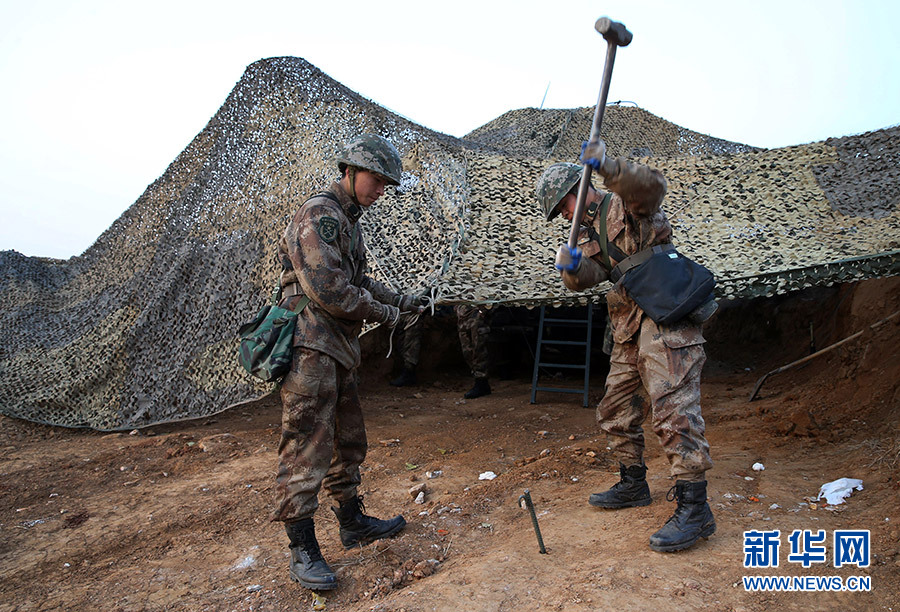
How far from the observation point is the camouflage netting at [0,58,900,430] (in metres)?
3.85

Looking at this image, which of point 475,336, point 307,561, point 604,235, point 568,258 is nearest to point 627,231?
point 604,235

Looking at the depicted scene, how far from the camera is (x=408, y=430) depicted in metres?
4.91

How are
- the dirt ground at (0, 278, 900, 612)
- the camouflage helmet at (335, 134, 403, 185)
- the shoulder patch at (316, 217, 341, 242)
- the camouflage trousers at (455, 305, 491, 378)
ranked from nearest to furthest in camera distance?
1. the dirt ground at (0, 278, 900, 612)
2. the shoulder patch at (316, 217, 341, 242)
3. the camouflage helmet at (335, 134, 403, 185)
4. the camouflage trousers at (455, 305, 491, 378)

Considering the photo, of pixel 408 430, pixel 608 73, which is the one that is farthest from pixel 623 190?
pixel 408 430

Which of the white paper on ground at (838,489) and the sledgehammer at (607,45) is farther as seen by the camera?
the white paper on ground at (838,489)

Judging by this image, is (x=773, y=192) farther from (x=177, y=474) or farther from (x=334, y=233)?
(x=177, y=474)

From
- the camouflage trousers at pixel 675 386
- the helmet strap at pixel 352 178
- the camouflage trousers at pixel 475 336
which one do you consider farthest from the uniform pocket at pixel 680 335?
the camouflage trousers at pixel 475 336

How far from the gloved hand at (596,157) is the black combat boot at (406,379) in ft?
15.0

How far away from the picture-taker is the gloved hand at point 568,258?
259cm

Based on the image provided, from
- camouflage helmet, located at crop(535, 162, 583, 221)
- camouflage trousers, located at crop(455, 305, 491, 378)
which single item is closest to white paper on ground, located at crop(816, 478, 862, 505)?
camouflage helmet, located at crop(535, 162, 583, 221)

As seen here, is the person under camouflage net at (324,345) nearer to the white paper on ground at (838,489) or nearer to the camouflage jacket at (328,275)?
the camouflage jacket at (328,275)

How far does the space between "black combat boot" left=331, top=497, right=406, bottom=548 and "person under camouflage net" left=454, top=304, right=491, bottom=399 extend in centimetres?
328

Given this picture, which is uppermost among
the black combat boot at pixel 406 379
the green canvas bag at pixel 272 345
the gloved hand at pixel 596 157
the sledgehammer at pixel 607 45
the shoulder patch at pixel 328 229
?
the sledgehammer at pixel 607 45

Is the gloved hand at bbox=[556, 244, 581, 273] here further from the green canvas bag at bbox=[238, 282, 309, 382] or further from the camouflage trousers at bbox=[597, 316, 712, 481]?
the green canvas bag at bbox=[238, 282, 309, 382]
